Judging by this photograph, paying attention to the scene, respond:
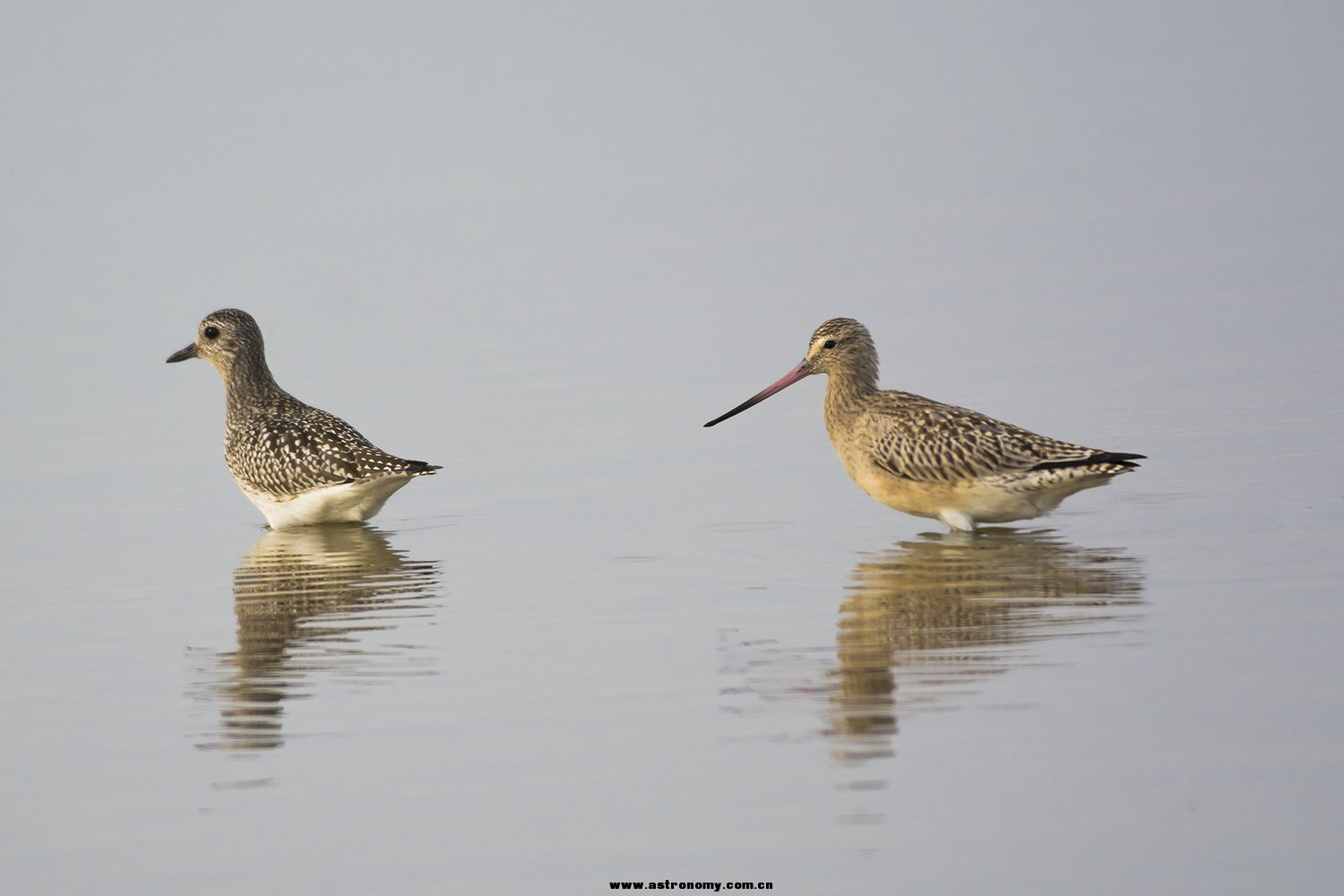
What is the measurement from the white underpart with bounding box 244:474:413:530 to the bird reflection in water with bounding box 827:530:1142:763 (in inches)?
A: 155

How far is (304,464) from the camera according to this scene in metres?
14.5

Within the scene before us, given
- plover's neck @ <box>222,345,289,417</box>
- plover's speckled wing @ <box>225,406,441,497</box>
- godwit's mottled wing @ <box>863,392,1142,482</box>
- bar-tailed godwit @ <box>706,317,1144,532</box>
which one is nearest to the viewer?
bar-tailed godwit @ <box>706,317,1144,532</box>

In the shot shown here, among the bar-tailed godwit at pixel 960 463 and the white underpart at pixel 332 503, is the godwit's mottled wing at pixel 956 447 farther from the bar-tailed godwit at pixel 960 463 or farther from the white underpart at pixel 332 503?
the white underpart at pixel 332 503

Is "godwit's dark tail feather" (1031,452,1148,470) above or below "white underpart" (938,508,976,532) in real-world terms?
above

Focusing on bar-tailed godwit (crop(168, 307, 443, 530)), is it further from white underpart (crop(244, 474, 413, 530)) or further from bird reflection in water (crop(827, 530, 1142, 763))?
bird reflection in water (crop(827, 530, 1142, 763))

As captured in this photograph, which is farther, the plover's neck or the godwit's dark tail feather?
the plover's neck

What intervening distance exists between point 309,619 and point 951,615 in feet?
12.2

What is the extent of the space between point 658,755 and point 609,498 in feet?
21.3

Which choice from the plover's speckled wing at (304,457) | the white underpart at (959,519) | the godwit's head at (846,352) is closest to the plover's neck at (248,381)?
the plover's speckled wing at (304,457)

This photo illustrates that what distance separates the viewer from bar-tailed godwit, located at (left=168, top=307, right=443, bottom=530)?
A: 1434 centimetres

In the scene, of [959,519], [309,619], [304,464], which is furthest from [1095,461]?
[304,464]

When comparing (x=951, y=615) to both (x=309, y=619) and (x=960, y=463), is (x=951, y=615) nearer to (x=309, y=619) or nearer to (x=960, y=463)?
(x=960, y=463)

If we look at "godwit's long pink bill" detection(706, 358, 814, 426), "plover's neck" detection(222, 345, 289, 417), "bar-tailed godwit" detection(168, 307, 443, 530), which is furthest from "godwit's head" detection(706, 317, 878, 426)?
"plover's neck" detection(222, 345, 289, 417)

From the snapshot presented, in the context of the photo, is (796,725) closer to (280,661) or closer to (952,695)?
(952,695)
